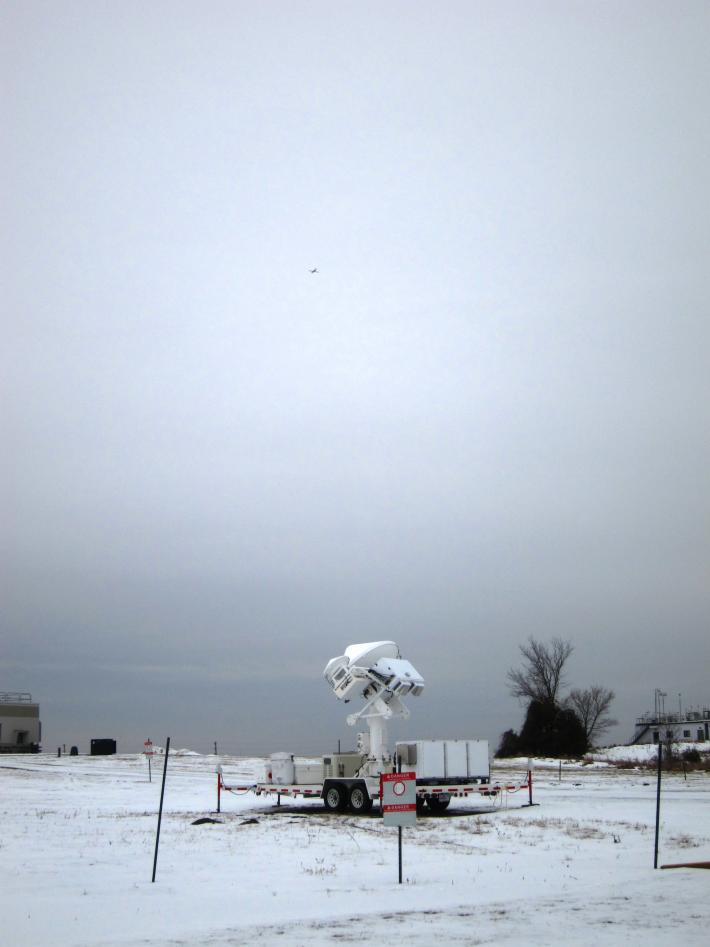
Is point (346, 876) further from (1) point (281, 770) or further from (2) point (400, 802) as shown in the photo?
(1) point (281, 770)

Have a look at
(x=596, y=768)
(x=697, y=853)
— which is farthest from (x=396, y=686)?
(x=596, y=768)

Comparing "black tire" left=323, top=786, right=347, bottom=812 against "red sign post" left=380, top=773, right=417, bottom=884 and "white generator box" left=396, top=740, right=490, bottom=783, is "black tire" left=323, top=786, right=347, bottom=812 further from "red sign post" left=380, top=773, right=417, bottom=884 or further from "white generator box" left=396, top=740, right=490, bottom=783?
"red sign post" left=380, top=773, right=417, bottom=884

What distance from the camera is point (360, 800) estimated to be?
100 ft

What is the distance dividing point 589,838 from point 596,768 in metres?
42.2

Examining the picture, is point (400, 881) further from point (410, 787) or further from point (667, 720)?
point (667, 720)

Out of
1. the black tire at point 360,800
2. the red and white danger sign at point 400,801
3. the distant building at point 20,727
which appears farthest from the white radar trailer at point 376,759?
the distant building at point 20,727

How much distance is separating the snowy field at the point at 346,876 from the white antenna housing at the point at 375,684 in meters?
2.58

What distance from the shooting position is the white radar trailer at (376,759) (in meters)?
30.4

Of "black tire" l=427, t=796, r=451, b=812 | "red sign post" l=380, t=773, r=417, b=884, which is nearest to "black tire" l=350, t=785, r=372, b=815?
"black tire" l=427, t=796, r=451, b=812

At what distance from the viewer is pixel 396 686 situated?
3139cm

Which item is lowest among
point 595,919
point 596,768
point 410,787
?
point 596,768

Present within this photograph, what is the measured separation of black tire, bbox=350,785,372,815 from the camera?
3039 cm

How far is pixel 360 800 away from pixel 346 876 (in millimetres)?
12546

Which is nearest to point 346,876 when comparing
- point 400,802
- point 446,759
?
point 400,802
